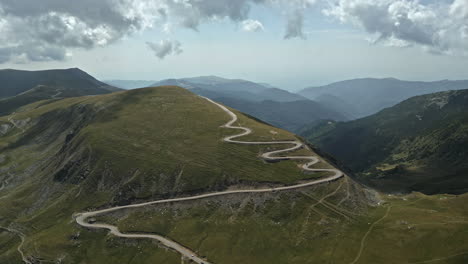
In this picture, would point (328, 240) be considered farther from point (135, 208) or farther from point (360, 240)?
point (135, 208)

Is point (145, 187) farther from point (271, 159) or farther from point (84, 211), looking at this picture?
point (271, 159)

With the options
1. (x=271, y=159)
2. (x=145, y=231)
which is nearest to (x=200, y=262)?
(x=145, y=231)

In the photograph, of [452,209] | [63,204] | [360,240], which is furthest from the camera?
[63,204]

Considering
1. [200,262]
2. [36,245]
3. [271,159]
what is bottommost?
[36,245]

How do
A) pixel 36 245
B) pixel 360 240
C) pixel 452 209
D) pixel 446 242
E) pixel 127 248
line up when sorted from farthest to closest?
pixel 36 245 < pixel 127 248 < pixel 452 209 < pixel 360 240 < pixel 446 242

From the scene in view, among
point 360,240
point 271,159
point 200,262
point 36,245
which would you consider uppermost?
point 271,159

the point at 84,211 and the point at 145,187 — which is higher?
the point at 145,187

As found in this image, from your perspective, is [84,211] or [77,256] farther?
[84,211]

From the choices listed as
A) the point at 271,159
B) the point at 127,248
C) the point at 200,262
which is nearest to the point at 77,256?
the point at 127,248

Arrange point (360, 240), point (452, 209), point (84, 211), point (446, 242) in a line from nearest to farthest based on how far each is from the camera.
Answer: point (446, 242)
point (360, 240)
point (452, 209)
point (84, 211)
